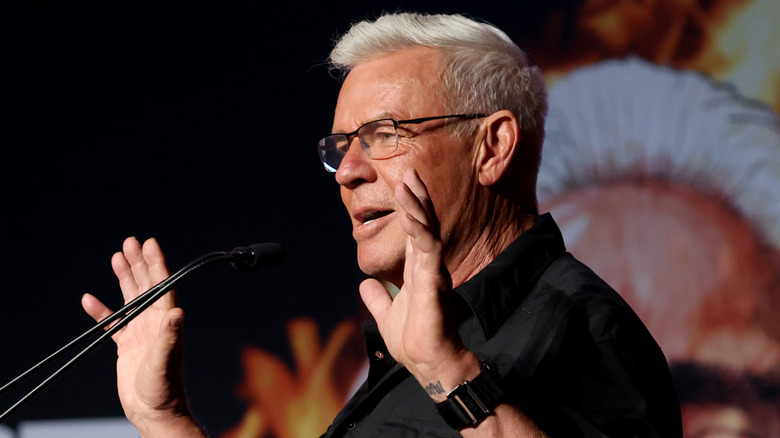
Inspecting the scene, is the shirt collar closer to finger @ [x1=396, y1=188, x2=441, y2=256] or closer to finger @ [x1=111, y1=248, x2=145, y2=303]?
finger @ [x1=396, y1=188, x2=441, y2=256]

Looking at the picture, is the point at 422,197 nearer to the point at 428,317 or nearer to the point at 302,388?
the point at 428,317

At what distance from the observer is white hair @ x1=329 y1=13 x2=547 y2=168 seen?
156cm

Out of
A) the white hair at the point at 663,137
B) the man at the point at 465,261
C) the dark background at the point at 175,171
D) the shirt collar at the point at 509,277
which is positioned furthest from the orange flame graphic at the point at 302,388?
the shirt collar at the point at 509,277

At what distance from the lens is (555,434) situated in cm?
111

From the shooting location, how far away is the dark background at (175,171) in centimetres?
265

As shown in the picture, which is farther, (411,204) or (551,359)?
(551,359)

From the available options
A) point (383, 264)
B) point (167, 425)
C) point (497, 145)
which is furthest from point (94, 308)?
point (497, 145)

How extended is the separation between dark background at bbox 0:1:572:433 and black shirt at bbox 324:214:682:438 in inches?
51.5

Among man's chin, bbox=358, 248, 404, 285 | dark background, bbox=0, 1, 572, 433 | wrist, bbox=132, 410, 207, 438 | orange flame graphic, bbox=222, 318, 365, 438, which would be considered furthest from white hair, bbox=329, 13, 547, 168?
orange flame graphic, bbox=222, 318, 365, 438

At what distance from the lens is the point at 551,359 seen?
3.90 feet

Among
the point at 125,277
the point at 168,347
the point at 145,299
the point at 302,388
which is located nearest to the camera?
the point at 145,299

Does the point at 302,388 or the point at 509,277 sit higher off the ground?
the point at 509,277

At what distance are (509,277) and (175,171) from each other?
1.69 metres

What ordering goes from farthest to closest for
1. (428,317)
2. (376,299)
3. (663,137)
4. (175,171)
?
1. (175,171)
2. (663,137)
3. (376,299)
4. (428,317)
